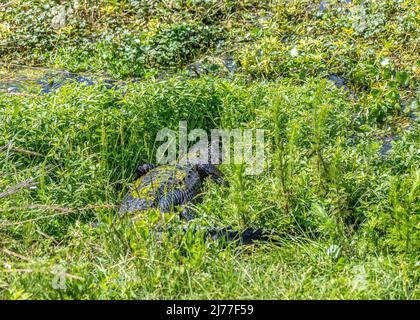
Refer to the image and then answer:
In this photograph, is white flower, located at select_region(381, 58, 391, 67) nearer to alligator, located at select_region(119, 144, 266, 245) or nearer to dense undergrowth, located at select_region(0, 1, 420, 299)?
dense undergrowth, located at select_region(0, 1, 420, 299)

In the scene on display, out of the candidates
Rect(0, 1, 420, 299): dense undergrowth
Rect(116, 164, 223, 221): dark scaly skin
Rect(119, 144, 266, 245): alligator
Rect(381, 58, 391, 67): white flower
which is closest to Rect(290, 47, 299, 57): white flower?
Rect(0, 1, 420, 299): dense undergrowth

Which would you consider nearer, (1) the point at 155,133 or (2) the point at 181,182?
(2) the point at 181,182

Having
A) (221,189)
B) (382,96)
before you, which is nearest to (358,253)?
(221,189)

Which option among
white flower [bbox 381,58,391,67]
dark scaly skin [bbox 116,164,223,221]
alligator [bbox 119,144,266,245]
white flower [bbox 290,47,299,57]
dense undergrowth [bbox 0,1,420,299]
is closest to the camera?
dense undergrowth [bbox 0,1,420,299]

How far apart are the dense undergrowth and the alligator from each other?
0.28ft

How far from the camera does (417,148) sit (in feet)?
17.4

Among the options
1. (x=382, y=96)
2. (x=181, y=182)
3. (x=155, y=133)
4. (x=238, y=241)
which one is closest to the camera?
(x=238, y=241)

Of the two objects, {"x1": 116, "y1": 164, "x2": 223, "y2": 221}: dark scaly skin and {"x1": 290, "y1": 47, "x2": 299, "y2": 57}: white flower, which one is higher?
{"x1": 290, "y1": 47, "x2": 299, "y2": 57}: white flower

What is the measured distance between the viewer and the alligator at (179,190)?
459 centimetres

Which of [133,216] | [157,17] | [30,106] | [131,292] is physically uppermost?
[157,17]

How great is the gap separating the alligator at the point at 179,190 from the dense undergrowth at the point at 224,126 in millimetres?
87

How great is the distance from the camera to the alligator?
4590 mm

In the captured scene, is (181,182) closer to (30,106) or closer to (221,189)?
(221,189)

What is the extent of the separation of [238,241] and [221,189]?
690mm
